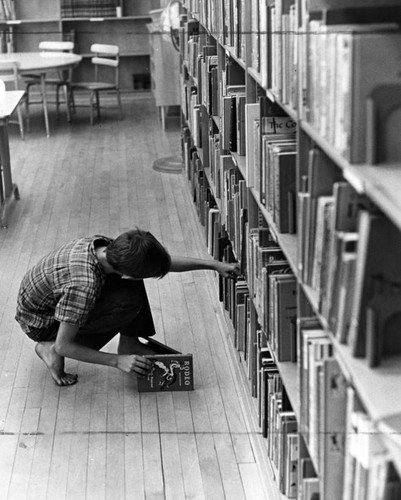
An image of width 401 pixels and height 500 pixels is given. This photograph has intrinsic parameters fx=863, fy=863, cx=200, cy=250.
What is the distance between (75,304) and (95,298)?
0.08 metres

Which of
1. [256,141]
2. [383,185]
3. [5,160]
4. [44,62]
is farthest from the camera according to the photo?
→ [44,62]

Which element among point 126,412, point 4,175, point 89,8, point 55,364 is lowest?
point 126,412

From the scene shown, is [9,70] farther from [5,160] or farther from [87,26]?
[5,160]

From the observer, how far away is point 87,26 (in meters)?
9.77

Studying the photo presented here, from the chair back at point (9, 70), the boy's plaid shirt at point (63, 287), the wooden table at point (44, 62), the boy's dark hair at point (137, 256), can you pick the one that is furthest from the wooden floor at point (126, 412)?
the wooden table at point (44, 62)

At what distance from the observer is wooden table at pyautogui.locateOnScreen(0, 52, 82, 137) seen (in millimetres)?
7770

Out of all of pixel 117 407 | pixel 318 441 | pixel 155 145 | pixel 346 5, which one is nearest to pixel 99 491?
pixel 117 407

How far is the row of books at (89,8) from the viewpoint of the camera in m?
9.50

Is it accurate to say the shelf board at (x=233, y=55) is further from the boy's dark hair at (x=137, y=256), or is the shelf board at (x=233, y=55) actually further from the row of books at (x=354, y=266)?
the row of books at (x=354, y=266)

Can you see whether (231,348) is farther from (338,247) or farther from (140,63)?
(140,63)

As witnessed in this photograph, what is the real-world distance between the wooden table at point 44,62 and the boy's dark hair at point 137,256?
5077mm

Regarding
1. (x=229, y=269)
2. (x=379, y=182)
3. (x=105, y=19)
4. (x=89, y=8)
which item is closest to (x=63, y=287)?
(x=229, y=269)

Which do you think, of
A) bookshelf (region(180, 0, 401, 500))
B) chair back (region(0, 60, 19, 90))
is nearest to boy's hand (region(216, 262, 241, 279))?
bookshelf (region(180, 0, 401, 500))

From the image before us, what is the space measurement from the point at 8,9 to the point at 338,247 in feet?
28.0
